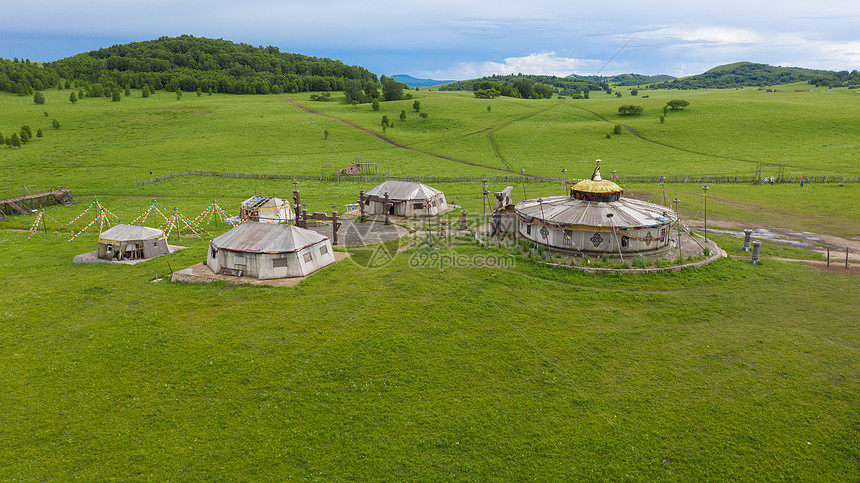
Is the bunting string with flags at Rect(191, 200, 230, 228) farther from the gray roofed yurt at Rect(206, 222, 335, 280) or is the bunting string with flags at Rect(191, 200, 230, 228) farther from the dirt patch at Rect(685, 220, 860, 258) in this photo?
the dirt patch at Rect(685, 220, 860, 258)

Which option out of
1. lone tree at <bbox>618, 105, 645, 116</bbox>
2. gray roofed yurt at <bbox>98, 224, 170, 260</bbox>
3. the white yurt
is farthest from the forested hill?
gray roofed yurt at <bbox>98, 224, 170, 260</bbox>

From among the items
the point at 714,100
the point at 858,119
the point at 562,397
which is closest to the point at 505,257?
the point at 562,397

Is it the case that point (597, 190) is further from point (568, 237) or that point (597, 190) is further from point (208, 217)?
point (208, 217)

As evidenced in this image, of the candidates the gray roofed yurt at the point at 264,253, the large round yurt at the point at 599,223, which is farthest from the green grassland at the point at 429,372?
the large round yurt at the point at 599,223

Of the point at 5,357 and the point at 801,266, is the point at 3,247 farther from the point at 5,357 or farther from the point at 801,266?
the point at 801,266

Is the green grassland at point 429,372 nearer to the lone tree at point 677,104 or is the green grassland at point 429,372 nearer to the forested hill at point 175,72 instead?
the lone tree at point 677,104
